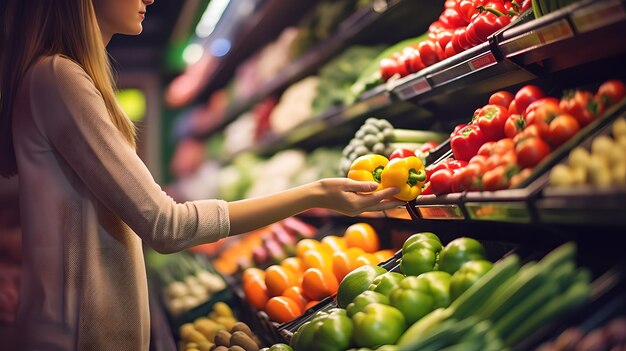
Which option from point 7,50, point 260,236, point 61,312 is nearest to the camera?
point 61,312

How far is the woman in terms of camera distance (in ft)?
5.54

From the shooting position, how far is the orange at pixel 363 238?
2672 millimetres

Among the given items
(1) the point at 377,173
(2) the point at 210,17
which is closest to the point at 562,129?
(1) the point at 377,173

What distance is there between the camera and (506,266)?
1.38 meters

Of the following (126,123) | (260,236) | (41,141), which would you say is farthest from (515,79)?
(260,236)

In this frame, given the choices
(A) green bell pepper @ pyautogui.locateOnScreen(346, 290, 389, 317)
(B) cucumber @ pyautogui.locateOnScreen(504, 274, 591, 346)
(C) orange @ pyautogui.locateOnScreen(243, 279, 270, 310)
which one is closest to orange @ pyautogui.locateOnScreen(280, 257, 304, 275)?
(C) orange @ pyautogui.locateOnScreen(243, 279, 270, 310)

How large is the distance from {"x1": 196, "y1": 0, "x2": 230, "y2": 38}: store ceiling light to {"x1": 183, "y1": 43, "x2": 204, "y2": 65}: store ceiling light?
20.2 inches

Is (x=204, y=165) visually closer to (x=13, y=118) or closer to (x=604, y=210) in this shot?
(x=13, y=118)

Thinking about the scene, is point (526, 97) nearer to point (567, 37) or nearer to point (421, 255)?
point (567, 37)

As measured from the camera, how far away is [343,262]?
8.06ft

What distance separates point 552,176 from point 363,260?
127cm

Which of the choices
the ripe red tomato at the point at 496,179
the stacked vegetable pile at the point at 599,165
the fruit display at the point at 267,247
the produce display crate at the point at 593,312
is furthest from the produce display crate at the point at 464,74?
the fruit display at the point at 267,247

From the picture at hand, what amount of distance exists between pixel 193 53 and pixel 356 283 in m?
5.48

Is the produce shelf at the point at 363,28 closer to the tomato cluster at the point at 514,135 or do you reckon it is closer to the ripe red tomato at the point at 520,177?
the tomato cluster at the point at 514,135
